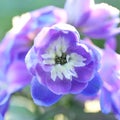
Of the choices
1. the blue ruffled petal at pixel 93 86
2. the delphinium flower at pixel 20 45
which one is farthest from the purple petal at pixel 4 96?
the blue ruffled petal at pixel 93 86

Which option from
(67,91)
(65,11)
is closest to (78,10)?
(65,11)

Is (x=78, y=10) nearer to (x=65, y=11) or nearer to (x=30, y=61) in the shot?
(x=65, y=11)

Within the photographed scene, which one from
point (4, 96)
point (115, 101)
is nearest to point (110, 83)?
point (115, 101)

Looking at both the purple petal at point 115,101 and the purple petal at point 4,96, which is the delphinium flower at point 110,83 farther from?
the purple petal at point 4,96

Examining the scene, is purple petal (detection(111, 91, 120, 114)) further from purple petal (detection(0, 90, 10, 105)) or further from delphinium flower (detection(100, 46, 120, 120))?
purple petal (detection(0, 90, 10, 105))

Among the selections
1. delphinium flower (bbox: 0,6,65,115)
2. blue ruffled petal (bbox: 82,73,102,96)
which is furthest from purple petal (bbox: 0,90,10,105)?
Answer: blue ruffled petal (bbox: 82,73,102,96)

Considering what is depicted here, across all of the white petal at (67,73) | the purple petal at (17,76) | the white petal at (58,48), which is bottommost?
the purple petal at (17,76)
